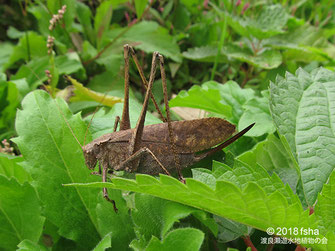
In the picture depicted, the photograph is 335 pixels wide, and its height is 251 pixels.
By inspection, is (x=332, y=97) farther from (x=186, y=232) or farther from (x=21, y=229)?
(x=21, y=229)

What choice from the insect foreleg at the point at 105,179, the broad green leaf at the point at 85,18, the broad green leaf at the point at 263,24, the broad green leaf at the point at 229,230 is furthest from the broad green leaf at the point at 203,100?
the broad green leaf at the point at 85,18

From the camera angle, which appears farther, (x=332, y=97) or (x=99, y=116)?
(x=99, y=116)

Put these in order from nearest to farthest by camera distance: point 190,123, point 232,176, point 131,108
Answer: point 232,176
point 190,123
point 131,108

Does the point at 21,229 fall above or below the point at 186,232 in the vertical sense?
below

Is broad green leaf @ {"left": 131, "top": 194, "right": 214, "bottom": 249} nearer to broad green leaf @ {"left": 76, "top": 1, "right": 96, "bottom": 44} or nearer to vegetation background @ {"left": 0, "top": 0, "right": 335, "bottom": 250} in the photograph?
vegetation background @ {"left": 0, "top": 0, "right": 335, "bottom": 250}

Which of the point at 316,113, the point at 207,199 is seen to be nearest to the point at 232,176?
the point at 207,199

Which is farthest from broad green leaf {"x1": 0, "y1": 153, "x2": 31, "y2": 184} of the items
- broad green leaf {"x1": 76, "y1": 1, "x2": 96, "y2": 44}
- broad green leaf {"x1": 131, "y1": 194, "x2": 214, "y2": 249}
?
broad green leaf {"x1": 76, "y1": 1, "x2": 96, "y2": 44}
